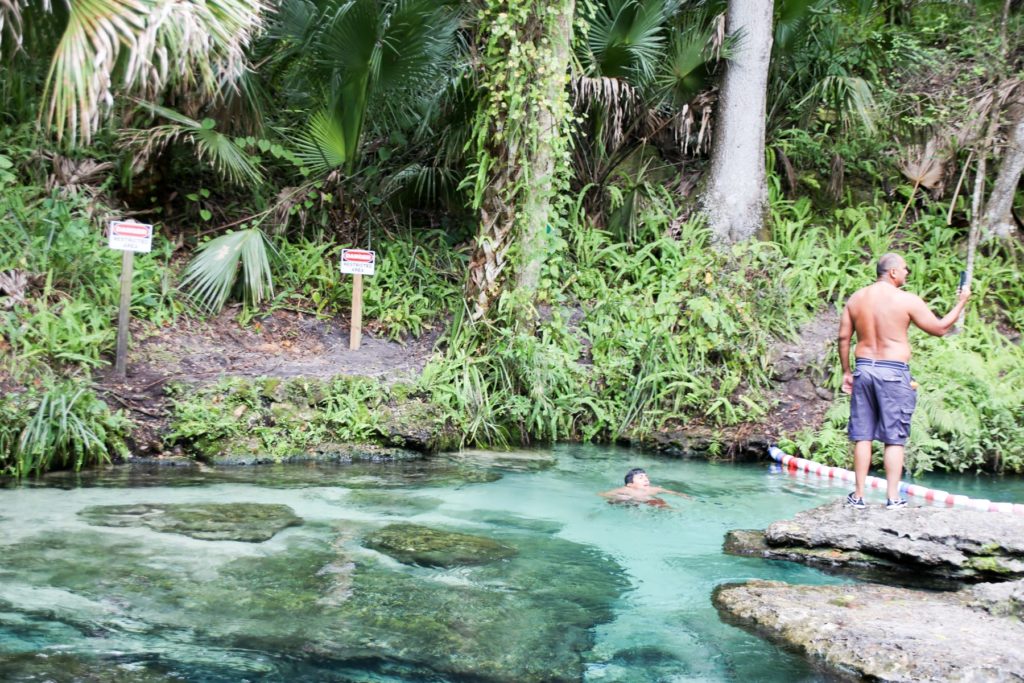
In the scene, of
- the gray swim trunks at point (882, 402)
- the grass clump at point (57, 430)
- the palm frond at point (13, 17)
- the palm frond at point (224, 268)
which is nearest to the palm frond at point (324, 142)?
the palm frond at point (224, 268)

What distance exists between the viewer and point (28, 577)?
5.29 metres

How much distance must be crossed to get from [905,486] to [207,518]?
545 cm

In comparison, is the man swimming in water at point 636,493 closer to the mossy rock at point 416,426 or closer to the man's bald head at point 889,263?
the mossy rock at point 416,426

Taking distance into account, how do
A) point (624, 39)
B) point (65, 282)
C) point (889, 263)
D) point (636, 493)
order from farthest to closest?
point (624, 39), point (65, 282), point (636, 493), point (889, 263)

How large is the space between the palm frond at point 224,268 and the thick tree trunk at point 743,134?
17.3 ft

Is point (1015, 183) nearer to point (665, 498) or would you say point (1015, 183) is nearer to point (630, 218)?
point (630, 218)

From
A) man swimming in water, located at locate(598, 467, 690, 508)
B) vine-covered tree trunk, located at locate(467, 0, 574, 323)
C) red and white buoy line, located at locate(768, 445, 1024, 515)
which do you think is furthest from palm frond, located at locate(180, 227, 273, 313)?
red and white buoy line, located at locate(768, 445, 1024, 515)

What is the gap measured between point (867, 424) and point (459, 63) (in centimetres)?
644

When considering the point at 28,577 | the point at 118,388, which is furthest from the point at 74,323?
the point at 28,577

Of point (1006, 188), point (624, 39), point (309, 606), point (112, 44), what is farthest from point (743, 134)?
point (309, 606)

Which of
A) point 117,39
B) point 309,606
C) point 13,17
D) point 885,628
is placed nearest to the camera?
point 885,628

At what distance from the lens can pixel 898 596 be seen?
527 centimetres

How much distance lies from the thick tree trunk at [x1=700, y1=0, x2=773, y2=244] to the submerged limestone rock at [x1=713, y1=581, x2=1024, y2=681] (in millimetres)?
6984

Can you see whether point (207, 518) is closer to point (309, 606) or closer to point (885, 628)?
point (309, 606)
